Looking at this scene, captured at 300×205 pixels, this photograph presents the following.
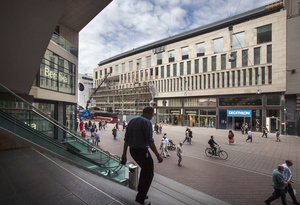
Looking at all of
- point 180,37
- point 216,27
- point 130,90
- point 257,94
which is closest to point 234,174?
point 257,94

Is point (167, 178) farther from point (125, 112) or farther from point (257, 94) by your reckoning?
point (125, 112)

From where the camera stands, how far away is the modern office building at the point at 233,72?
2275 cm

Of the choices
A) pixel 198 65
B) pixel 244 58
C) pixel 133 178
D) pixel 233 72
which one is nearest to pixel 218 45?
pixel 198 65

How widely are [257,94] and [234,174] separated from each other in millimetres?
23304

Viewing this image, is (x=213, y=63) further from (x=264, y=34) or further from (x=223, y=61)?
(x=264, y=34)

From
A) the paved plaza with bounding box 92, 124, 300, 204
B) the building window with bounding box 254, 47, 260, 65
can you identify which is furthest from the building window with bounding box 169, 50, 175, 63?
the paved plaza with bounding box 92, 124, 300, 204

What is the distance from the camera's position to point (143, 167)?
8.52ft

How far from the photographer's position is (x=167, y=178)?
6.73 m

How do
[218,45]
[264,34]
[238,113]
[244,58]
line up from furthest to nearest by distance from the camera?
[218,45] → [238,113] → [244,58] → [264,34]

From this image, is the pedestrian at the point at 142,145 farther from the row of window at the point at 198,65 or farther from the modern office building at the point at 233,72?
the row of window at the point at 198,65

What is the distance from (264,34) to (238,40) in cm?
381

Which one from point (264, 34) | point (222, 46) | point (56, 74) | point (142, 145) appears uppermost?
point (264, 34)

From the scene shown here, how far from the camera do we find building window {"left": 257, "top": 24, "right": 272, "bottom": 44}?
2452 cm

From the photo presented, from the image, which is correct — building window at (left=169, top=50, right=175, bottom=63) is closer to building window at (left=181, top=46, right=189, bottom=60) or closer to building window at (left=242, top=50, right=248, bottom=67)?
building window at (left=181, top=46, right=189, bottom=60)
